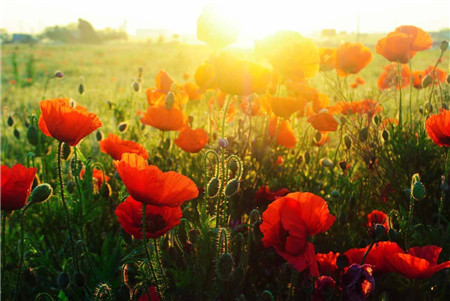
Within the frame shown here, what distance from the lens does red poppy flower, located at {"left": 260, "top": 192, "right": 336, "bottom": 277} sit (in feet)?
4.13

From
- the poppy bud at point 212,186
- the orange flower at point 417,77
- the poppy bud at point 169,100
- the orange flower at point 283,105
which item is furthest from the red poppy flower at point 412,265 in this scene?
the orange flower at point 417,77

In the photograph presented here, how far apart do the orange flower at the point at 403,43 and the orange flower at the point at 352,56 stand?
0.20 metres

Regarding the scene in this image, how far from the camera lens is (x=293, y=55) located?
2244 mm

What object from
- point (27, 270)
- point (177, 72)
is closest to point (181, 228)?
point (27, 270)

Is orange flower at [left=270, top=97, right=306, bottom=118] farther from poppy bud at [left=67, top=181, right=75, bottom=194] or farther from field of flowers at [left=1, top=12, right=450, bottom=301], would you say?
poppy bud at [left=67, top=181, right=75, bottom=194]

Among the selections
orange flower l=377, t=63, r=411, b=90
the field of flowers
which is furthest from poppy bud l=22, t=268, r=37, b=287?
orange flower l=377, t=63, r=411, b=90

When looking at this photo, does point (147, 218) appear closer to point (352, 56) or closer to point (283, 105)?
point (283, 105)

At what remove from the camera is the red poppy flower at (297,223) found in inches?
49.6

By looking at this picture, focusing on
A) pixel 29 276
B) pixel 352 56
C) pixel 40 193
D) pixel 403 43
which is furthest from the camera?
pixel 352 56

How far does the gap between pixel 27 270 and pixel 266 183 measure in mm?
1164

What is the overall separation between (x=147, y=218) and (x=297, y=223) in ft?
1.46

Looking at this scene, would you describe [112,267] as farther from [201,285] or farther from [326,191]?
[326,191]

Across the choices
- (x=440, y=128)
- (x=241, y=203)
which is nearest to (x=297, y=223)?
(x=440, y=128)

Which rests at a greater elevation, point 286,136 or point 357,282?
point 286,136
